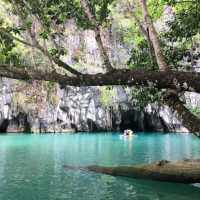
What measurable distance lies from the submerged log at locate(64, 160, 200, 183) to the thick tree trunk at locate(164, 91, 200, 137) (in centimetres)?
973

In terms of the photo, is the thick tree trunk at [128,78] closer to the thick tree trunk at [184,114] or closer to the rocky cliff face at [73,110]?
the thick tree trunk at [184,114]

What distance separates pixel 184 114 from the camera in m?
8.27

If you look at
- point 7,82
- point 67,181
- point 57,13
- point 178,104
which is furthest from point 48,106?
point 178,104

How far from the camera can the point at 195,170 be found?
1755cm

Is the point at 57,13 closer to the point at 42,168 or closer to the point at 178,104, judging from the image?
the point at 178,104

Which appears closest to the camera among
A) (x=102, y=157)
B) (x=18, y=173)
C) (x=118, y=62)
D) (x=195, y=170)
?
(x=195, y=170)

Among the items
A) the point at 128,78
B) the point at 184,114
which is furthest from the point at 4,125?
the point at 184,114

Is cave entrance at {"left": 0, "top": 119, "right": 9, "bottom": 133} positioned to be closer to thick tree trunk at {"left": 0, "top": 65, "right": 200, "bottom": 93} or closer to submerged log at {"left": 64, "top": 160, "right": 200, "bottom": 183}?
submerged log at {"left": 64, "top": 160, "right": 200, "bottom": 183}

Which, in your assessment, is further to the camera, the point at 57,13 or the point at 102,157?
the point at 102,157

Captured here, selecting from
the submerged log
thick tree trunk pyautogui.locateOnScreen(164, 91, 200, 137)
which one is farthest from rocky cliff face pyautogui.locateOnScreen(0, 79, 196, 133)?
thick tree trunk pyautogui.locateOnScreen(164, 91, 200, 137)

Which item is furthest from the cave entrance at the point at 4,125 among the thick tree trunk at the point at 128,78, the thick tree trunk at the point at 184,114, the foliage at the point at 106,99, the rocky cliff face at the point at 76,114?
the thick tree trunk at the point at 184,114

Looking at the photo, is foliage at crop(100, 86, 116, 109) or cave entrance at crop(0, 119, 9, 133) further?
cave entrance at crop(0, 119, 9, 133)

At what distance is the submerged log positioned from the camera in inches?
697

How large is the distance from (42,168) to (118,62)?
48.8 metres
